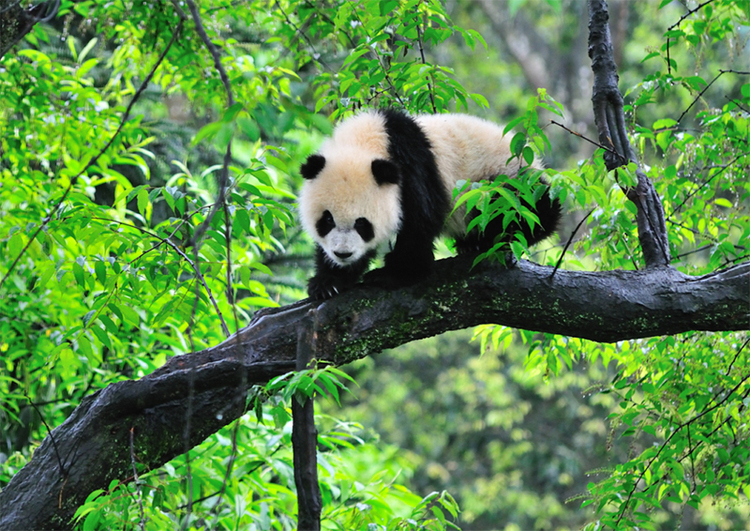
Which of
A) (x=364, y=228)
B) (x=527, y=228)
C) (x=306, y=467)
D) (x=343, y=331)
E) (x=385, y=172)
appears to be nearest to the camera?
(x=306, y=467)

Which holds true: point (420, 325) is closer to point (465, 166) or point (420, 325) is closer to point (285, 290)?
point (465, 166)

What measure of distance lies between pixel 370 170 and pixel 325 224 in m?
0.34

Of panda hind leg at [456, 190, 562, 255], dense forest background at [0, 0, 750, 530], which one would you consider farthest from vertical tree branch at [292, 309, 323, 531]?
panda hind leg at [456, 190, 562, 255]

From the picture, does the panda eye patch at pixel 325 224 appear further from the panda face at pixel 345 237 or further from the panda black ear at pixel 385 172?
the panda black ear at pixel 385 172

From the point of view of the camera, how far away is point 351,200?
2.99m

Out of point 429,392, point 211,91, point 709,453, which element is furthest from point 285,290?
point 429,392

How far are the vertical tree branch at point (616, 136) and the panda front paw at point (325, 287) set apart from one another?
4.38ft

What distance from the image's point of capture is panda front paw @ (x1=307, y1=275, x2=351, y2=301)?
10.2 ft

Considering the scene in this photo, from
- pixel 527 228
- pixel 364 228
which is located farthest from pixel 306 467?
pixel 527 228

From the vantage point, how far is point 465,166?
11.0ft

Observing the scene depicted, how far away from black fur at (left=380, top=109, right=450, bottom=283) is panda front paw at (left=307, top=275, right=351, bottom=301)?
29 centimetres

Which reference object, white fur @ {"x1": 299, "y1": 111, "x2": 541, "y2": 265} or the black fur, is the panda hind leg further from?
the black fur

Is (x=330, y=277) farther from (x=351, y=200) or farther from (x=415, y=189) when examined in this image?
(x=415, y=189)

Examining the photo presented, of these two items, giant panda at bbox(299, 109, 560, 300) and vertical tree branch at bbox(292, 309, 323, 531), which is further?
giant panda at bbox(299, 109, 560, 300)
